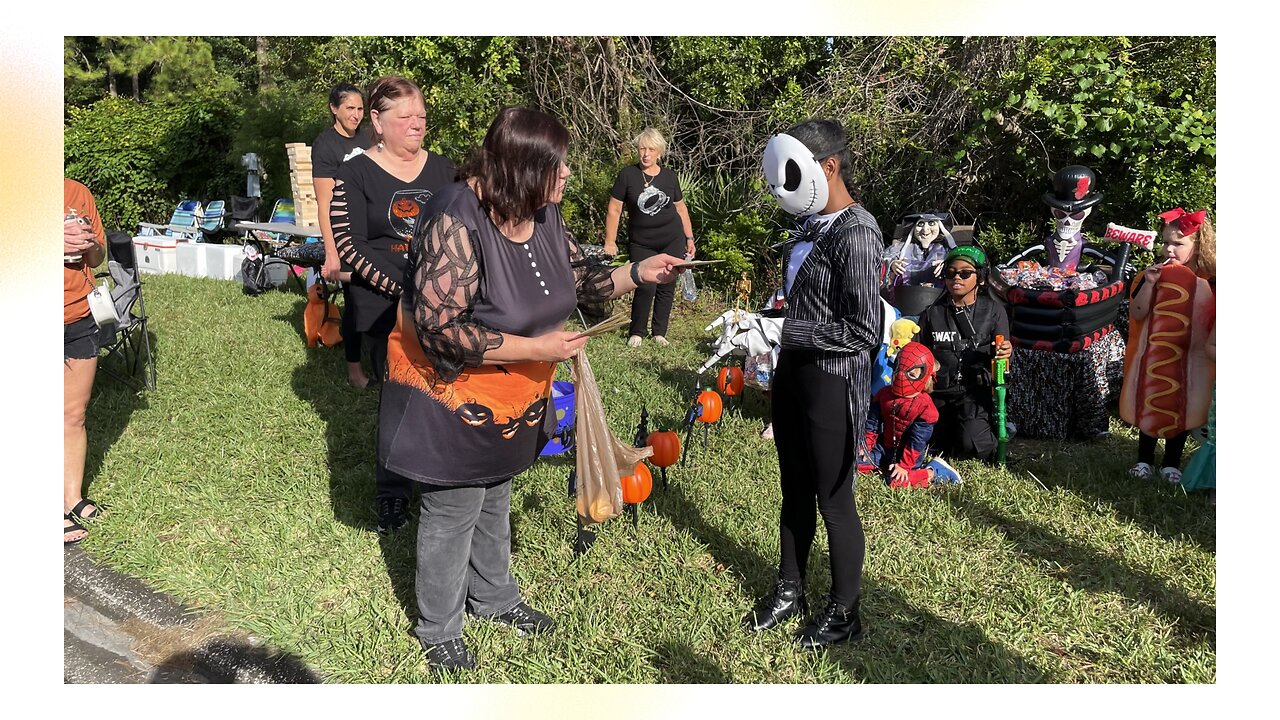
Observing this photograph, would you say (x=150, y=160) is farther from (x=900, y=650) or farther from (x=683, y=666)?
(x=900, y=650)

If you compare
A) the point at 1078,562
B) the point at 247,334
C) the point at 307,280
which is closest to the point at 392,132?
the point at 1078,562

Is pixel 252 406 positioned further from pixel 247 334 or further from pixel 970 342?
pixel 970 342

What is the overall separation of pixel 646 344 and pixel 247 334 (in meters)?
3.55

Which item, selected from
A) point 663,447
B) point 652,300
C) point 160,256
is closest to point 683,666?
point 663,447

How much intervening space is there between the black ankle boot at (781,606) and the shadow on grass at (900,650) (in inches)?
2.4

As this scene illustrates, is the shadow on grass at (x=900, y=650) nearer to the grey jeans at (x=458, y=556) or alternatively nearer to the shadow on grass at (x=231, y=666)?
the grey jeans at (x=458, y=556)

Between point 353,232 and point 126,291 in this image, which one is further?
point 126,291

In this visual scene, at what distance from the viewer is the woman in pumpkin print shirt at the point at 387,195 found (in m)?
3.98

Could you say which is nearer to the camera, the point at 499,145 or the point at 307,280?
the point at 499,145

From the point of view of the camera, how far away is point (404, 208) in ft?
13.6

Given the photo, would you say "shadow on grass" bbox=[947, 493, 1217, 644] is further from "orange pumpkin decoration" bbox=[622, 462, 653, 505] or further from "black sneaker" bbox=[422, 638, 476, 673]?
"black sneaker" bbox=[422, 638, 476, 673]

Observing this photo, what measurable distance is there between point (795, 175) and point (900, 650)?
1.79m

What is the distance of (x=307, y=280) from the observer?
10250 millimetres

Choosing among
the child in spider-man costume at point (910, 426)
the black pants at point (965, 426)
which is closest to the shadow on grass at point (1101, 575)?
the child in spider-man costume at point (910, 426)
